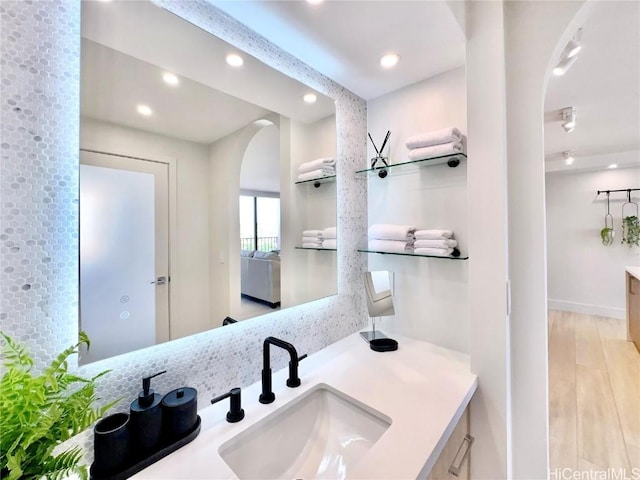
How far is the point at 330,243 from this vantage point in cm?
147

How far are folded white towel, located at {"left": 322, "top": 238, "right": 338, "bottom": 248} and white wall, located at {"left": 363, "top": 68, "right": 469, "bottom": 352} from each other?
0.99 ft

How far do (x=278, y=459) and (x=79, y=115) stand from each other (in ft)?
3.78

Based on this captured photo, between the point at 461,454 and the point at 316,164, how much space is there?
140 cm

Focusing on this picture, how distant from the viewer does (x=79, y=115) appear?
68 cm

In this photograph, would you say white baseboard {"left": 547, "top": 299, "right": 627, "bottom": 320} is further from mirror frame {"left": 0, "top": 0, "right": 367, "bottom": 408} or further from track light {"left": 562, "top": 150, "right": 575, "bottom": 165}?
mirror frame {"left": 0, "top": 0, "right": 367, "bottom": 408}

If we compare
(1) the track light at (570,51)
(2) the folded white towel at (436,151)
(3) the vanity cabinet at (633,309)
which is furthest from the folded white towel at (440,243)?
(3) the vanity cabinet at (633,309)

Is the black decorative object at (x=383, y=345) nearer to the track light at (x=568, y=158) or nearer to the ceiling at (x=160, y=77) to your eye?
the ceiling at (x=160, y=77)

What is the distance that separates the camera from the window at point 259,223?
112 cm

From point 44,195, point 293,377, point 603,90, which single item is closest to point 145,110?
point 44,195

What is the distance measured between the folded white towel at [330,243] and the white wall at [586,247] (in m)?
5.14

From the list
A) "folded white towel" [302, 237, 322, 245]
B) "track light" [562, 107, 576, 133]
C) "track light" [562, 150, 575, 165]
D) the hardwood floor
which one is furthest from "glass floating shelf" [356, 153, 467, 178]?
"track light" [562, 150, 575, 165]

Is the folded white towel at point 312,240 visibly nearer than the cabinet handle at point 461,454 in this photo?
No

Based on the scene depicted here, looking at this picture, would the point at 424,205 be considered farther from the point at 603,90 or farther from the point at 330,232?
the point at 603,90

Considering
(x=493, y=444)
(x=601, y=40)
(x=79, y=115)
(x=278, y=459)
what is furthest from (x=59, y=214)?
(x=601, y=40)
